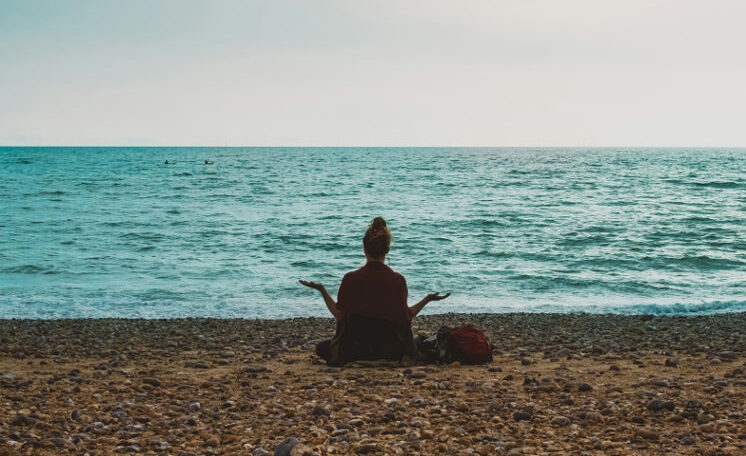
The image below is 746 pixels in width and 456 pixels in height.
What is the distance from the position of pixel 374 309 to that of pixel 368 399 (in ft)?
5.37

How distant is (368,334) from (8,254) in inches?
757

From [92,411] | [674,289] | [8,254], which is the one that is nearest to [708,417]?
[92,411]

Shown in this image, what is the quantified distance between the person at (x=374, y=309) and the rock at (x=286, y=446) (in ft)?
9.75

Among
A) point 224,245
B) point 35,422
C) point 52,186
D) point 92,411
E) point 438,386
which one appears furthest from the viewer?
point 52,186

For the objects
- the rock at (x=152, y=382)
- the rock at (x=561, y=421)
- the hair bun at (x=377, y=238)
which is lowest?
the rock at (x=152, y=382)

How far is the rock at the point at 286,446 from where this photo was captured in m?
4.91

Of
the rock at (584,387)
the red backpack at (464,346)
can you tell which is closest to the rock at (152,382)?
the red backpack at (464,346)

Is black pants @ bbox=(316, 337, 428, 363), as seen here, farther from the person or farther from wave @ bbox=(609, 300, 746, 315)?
wave @ bbox=(609, 300, 746, 315)

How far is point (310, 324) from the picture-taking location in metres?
13.4

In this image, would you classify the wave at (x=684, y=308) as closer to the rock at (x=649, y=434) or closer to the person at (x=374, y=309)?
the person at (x=374, y=309)

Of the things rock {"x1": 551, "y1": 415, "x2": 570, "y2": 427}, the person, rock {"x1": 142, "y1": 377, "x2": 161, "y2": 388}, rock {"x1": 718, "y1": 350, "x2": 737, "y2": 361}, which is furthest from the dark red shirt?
rock {"x1": 718, "y1": 350, "x2": 737, "y2": 361}

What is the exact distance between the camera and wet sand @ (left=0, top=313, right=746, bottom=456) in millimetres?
5309

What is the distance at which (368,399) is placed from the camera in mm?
6691

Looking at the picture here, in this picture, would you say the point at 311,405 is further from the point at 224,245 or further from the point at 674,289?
the point at 224,245
